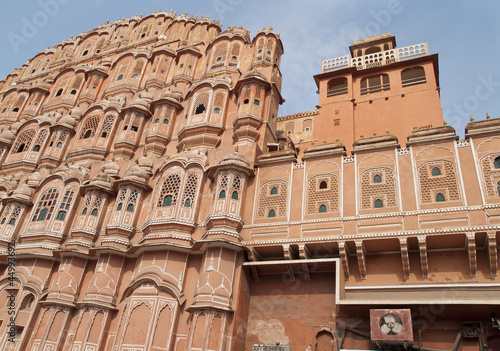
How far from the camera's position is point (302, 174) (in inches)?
642

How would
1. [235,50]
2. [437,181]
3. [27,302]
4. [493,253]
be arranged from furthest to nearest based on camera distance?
1. [235,50]
2. [27,302]
3. [437,181]
4. [493,253]

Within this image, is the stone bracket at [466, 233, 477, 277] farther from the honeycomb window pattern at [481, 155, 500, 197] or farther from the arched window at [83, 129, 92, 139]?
the arched window at [83, 129, 92, 139]

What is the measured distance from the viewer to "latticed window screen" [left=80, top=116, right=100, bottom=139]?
2380 cm

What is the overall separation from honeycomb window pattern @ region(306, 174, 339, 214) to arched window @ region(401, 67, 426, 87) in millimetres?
8359

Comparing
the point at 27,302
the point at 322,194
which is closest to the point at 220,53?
the point at 322,194

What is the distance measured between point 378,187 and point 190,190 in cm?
748

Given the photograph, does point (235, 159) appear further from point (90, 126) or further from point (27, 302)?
point (90, 126)

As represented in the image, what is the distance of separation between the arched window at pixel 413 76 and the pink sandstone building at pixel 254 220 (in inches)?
5.8

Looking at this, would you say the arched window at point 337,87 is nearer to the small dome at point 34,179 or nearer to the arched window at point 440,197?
the arched window at point 440,197

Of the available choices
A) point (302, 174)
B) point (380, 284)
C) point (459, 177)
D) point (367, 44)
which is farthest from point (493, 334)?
point (367, 44)

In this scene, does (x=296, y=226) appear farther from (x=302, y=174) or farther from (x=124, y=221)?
(x=124, y=221)

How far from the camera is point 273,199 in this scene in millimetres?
16234

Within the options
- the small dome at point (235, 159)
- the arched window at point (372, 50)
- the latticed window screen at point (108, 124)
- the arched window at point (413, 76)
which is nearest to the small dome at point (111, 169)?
the latticed window screen at point (108, 124)

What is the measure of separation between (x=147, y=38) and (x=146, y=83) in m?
6.33
